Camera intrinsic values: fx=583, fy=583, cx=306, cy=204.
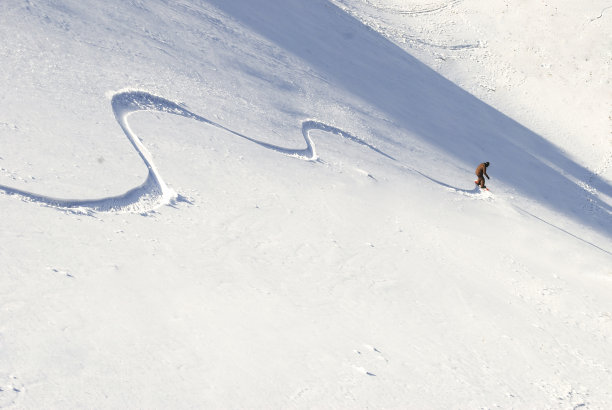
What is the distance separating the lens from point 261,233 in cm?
1011

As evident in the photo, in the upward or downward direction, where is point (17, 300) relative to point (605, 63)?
downward

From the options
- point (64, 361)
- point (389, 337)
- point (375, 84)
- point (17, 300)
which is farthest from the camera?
point (375, 84)

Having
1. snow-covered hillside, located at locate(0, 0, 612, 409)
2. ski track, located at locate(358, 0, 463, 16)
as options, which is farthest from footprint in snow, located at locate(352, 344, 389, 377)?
ski track, located at locate(358, 0, 463, 16)

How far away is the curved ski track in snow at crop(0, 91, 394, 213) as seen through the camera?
8.80 metres

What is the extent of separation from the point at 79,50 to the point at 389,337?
34.8 ft

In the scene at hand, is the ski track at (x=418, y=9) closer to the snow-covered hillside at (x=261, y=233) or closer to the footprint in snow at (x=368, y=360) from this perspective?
the snow-covered hillside at (x=261, y=233)

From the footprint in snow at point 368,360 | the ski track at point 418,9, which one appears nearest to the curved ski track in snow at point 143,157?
the footprint in snow at point 368,360

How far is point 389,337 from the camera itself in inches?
315

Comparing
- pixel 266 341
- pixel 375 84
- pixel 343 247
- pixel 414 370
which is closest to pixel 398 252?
pixel 343 247

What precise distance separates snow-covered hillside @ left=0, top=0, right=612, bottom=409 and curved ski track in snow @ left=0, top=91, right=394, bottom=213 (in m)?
0.05

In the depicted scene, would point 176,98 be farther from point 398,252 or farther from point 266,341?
point 266,341

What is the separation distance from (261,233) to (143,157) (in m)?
3.02

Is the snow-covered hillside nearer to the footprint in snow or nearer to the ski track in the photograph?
the footprint in snow

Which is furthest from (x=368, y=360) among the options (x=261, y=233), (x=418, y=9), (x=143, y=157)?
(x=418, y=9)
